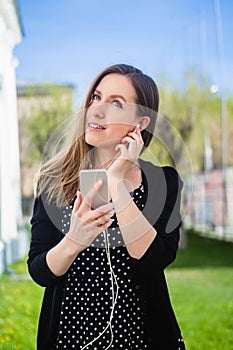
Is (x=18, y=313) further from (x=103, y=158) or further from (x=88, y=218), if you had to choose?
(x=88, y=218)

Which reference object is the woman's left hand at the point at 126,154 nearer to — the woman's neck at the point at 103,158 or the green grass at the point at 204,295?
the woman's neck at the point at 103,158

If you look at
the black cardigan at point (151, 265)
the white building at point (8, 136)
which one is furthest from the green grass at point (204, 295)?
the black cardigan at point (151, 265)

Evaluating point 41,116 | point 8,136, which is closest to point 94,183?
point 8,136

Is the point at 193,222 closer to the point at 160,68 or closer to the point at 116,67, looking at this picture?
the point at 160,68

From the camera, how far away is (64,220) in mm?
898

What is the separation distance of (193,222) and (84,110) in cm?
983

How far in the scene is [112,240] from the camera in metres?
0.88

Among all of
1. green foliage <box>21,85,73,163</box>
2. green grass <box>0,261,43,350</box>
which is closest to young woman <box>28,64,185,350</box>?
green grass <box>0,261,43,350</box>

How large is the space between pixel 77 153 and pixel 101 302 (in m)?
0.22

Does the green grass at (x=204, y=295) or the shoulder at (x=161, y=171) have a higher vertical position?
the shoulder at (x=161, y=171)

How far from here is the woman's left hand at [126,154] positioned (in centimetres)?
83

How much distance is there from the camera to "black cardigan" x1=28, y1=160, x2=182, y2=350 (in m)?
0.86

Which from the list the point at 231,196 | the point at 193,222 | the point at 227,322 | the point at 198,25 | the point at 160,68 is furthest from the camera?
the point at 193,222

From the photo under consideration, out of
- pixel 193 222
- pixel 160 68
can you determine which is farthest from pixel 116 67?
pixel 193 222
